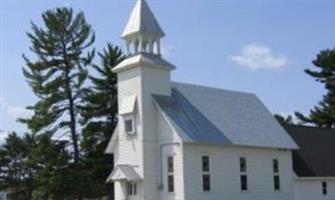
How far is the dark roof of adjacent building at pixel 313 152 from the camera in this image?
42062mm

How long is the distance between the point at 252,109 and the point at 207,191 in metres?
9.56

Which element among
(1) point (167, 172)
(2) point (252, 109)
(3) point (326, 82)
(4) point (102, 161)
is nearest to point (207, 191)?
(1) point (167, 172)

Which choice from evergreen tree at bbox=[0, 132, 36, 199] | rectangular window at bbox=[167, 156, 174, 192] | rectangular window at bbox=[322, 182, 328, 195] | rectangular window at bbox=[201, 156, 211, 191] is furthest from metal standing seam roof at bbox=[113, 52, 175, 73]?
evergreen tree at bbox=[0, 132, 36, 199]

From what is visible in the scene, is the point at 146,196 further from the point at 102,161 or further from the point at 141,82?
the point at 102,161

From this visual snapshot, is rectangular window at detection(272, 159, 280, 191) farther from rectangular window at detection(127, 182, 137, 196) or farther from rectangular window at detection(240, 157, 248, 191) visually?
rectangular window at detection(127, 182, 137, 196)

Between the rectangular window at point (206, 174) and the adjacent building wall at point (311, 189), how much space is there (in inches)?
334

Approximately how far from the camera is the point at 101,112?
4838cm

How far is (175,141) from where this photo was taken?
3369 centimetres

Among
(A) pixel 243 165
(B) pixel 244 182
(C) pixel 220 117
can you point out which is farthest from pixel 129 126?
(B) pixel 244 182

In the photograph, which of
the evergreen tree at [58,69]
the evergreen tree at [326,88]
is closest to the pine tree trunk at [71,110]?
the evergreen tree at [58,69]

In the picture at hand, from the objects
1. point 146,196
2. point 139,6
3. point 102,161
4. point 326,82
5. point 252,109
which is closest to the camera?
point 146,196

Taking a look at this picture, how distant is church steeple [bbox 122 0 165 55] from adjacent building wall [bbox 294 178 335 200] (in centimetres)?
1348

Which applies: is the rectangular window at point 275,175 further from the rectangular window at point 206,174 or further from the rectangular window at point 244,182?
the rectangular window at point 206,174

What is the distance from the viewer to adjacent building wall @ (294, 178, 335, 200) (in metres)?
40.8
